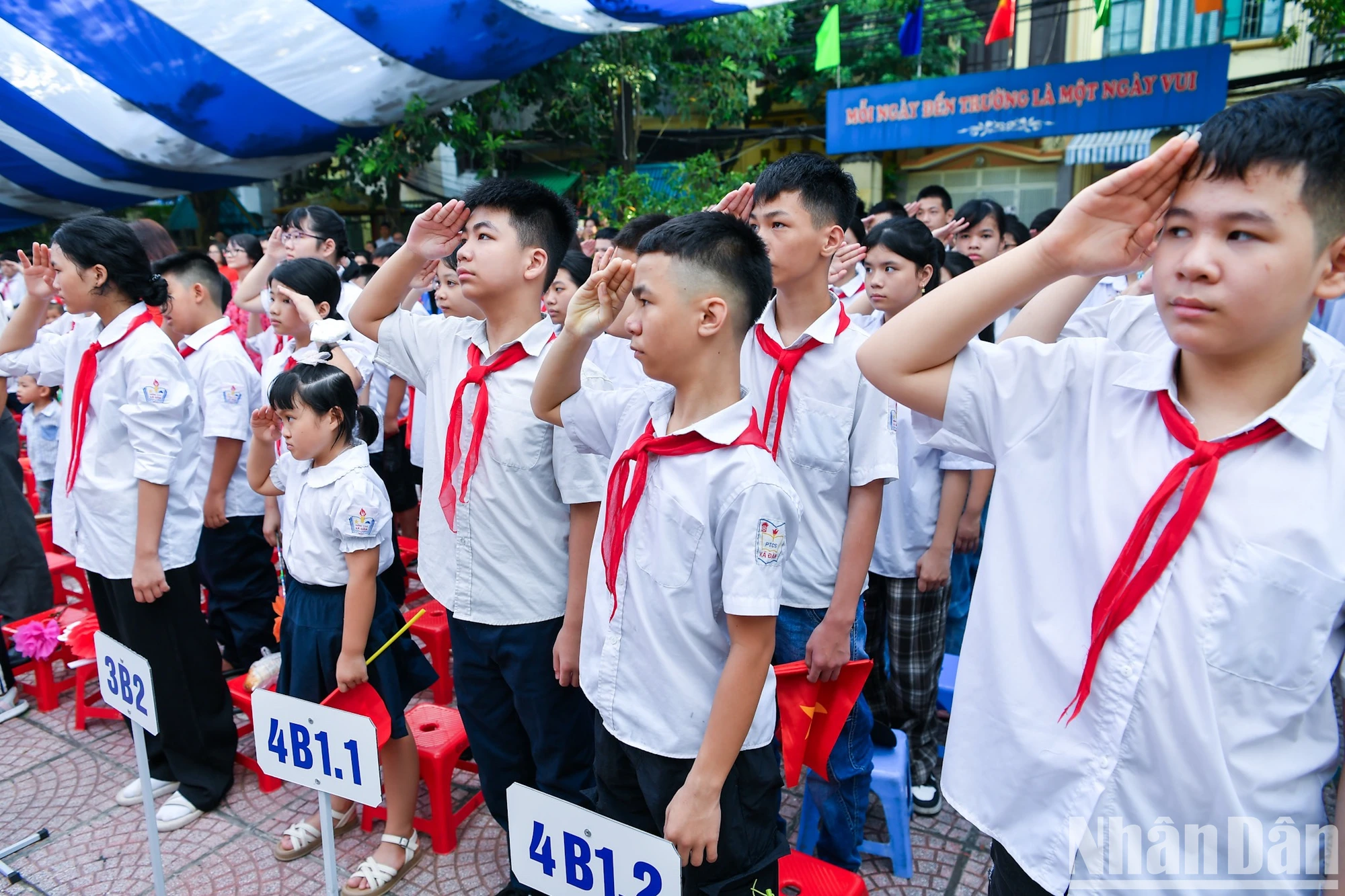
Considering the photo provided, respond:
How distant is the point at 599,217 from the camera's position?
349 inches

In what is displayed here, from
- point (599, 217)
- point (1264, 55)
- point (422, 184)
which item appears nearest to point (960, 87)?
point (1264, 55)

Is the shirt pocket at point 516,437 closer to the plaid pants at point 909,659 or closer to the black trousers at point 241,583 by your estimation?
the plaid pants at point 909,659

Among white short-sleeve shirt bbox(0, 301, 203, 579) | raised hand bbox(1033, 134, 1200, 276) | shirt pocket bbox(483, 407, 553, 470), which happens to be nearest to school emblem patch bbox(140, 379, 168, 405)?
white short-sleeve shirt bbox(0, 301, 203, 579)

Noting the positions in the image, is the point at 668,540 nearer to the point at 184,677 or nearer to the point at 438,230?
the point at 438,230

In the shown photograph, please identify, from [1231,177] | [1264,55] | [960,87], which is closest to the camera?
[1231,177]

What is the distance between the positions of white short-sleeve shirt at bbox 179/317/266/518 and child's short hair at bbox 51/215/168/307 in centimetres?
51

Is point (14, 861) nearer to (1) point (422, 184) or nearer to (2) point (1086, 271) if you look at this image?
(2) point (1086, 271)

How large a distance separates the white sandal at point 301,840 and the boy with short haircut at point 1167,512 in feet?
7.30

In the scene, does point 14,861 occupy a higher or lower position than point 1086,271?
lower

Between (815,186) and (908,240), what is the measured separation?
80 cm

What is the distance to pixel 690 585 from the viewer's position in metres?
1.69

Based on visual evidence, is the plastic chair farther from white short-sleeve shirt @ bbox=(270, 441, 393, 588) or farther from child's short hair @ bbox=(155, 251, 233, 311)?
child's short hair @ bbox=(155, 251, 233, 311)

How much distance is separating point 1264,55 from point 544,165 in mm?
11557

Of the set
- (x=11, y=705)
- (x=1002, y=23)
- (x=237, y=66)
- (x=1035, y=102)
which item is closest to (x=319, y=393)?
(x=11, y=705)
